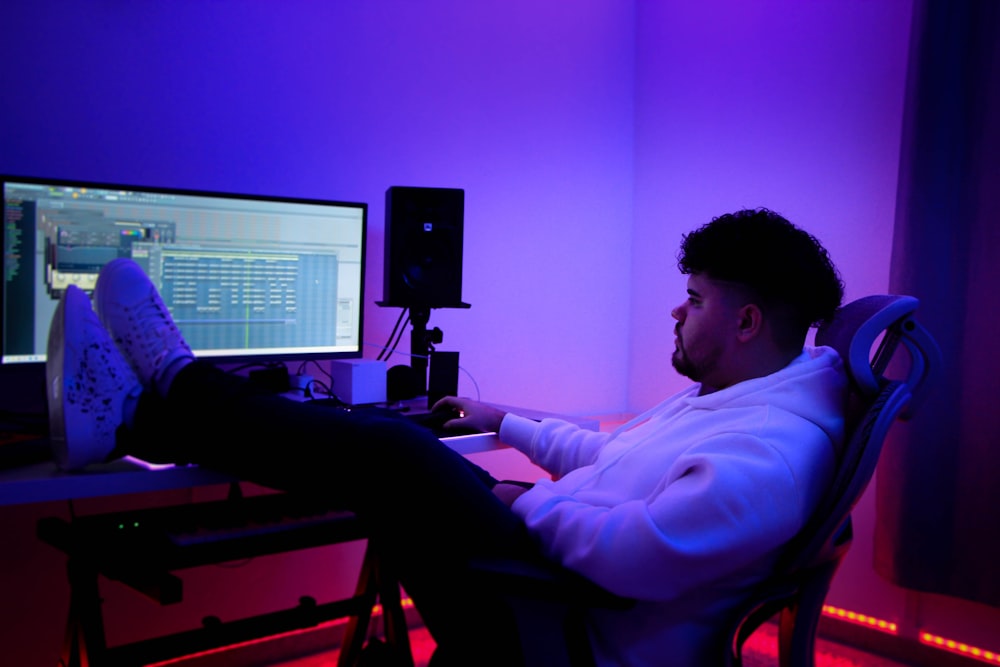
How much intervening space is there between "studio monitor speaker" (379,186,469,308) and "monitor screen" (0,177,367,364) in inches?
3.4

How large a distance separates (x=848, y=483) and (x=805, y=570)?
154 mm

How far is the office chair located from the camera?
1.02 meters

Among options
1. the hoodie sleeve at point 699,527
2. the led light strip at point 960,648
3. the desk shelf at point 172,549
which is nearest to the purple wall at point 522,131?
the led light strip at point 960,648

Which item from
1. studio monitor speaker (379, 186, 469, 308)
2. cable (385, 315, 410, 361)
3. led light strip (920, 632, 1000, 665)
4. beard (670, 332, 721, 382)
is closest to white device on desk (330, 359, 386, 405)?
studio monitor speaker (379, 186, 469, 308)

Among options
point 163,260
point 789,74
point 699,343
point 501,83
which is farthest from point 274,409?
point 789,74

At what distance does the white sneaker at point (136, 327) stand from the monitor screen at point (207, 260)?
0.24 metres

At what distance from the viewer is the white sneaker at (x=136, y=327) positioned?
145 centimetres

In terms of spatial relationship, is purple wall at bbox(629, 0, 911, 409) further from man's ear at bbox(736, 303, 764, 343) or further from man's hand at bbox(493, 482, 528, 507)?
man's hand at bbox(493, 482, 528, 507)

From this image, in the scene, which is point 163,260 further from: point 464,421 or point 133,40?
point 464,421

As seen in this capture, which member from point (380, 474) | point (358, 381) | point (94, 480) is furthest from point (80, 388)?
point (358, 381)

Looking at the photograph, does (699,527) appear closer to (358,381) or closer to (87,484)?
(87,484)

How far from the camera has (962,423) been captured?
2006 millimetres

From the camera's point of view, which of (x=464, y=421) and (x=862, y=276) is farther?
(x=862, y=276)

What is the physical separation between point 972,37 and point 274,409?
1.99 metres
